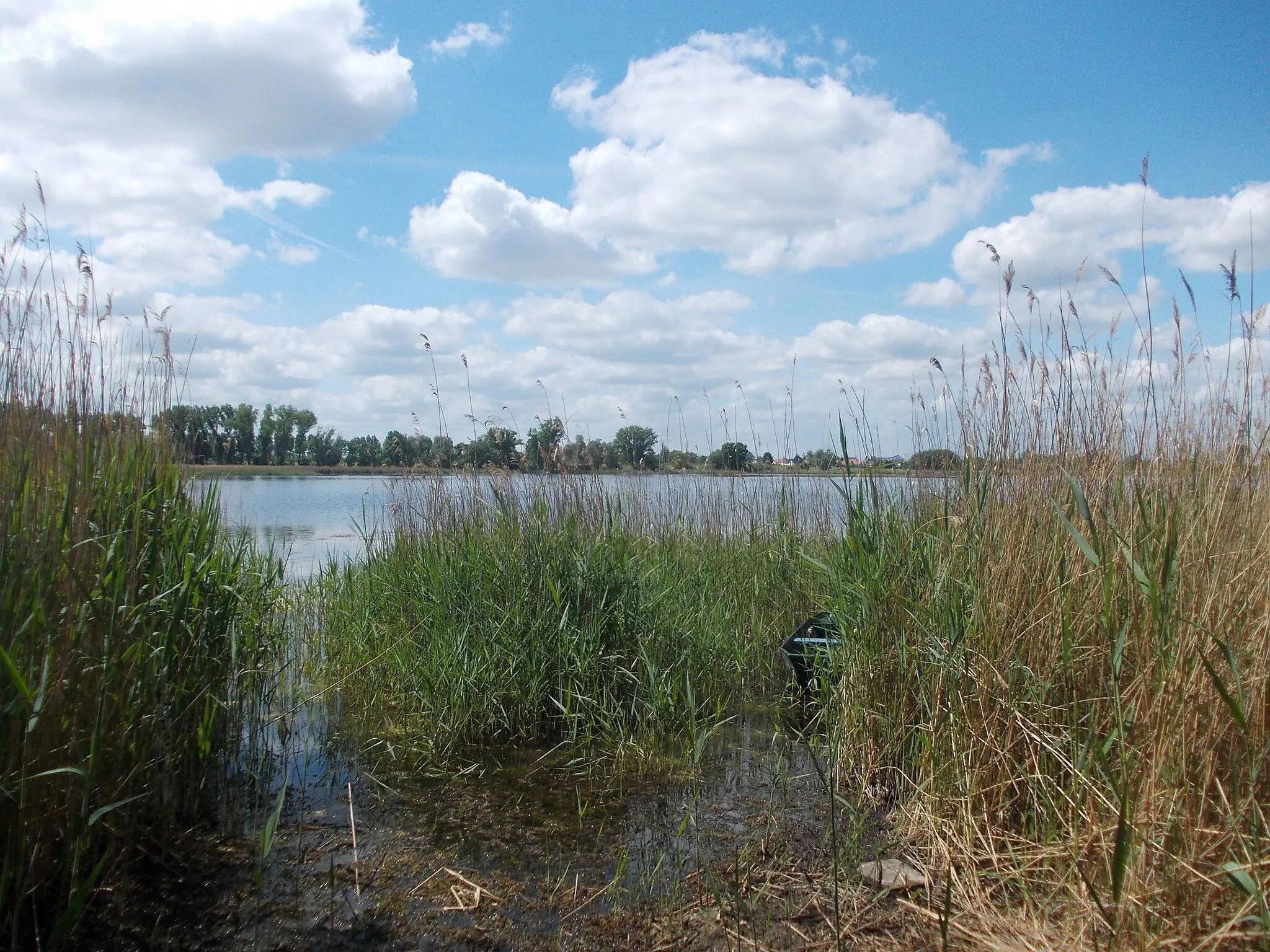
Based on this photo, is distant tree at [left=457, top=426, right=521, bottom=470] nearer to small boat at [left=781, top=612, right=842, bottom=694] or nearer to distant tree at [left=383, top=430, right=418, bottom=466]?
distant tree at [left=383, top=430, right=418, bottom=466]

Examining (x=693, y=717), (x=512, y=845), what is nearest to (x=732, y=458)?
(x=693, y=717)

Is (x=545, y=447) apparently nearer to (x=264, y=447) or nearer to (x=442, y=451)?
(x=442, y=451)

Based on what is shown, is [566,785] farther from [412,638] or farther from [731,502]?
[731,502]

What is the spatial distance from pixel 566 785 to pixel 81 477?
2.35 meters

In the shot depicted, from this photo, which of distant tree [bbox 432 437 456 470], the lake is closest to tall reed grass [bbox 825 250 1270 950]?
the lake

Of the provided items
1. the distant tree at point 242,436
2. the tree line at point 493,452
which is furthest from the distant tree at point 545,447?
the distant tree at point 242,436

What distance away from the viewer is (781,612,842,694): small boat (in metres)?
4.16

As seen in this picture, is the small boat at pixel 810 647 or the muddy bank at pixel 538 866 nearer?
the muddy bank at pixel 538 866

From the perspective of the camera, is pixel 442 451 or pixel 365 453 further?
pixel 365 453

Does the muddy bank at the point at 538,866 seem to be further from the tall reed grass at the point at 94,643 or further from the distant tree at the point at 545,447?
the distant tree at the point at 545,447

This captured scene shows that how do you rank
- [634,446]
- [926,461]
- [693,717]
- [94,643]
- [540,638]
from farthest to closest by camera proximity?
[634,446] < [926,461] < [540,638] < [693,717] < [94,643]

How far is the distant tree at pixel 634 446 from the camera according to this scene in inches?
290

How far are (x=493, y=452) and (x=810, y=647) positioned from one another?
9.76 ft

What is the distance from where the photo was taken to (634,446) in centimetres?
775
